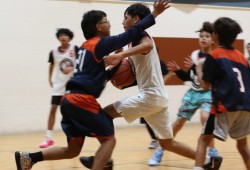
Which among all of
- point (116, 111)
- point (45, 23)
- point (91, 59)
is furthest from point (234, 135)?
point (45, 23)

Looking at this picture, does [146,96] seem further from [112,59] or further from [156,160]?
[156,160]

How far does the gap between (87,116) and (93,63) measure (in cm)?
44

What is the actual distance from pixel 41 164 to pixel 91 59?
1.95 meters

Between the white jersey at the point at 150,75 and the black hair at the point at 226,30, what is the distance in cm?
67

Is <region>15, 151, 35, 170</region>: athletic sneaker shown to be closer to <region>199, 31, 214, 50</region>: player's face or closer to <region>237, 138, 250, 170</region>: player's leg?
<region>237, 138, 250, 170</region>: player's leg

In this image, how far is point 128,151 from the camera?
625cm

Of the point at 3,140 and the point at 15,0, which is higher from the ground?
the point at 15,0

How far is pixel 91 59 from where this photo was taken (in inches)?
148

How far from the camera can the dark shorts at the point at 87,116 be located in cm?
372

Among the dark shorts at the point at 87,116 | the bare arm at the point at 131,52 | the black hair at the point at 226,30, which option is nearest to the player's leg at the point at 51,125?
the dark shorts at the point at 87,116

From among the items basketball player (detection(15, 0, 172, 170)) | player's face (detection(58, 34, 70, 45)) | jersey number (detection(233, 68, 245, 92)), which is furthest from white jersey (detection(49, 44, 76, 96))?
jersey number (detection(233, 68, 245, 92))

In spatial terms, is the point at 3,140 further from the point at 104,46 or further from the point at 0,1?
the point at 104,46

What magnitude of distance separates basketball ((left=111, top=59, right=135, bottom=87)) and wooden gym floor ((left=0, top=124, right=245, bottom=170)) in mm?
1023

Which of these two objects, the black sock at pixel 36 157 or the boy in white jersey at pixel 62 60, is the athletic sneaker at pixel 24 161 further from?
the boy in white jersey at pixel 62 60
